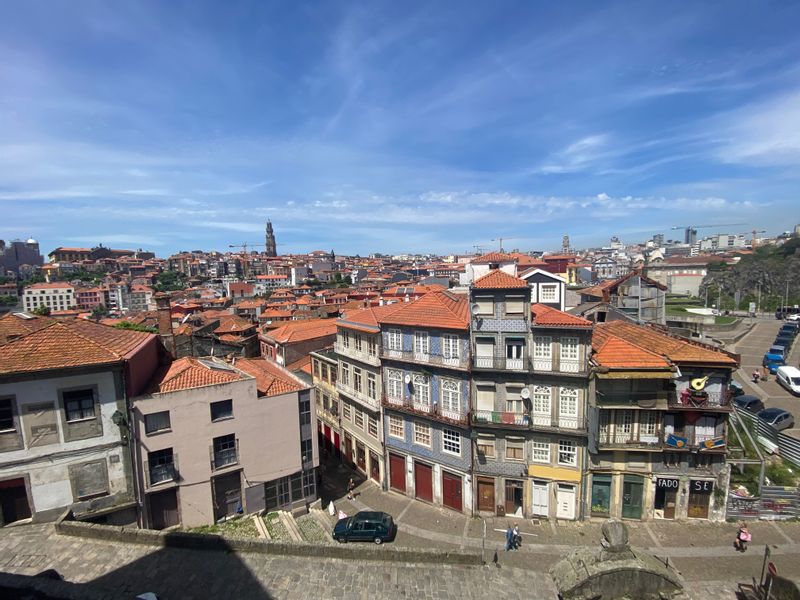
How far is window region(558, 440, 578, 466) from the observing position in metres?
23.2

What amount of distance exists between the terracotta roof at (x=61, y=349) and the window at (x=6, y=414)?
148 cm

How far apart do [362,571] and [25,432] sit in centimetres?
1675

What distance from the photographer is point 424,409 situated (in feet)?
86.7

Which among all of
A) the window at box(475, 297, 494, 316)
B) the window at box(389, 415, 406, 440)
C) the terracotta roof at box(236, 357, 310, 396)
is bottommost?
the window at box(389, 415, 406, 440)

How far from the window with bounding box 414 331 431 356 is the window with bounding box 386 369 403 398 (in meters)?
2.45

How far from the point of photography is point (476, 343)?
79.2ft

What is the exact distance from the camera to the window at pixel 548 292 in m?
37.1

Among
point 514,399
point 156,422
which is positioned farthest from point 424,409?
point 156,422

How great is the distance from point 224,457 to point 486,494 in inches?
621

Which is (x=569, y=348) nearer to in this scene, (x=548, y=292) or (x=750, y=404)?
(x=548, y=292)

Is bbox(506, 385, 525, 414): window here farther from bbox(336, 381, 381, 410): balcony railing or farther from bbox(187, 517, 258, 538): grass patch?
bbox(187, 517, 258, 538): grass patch

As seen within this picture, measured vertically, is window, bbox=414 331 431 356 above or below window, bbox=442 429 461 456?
above

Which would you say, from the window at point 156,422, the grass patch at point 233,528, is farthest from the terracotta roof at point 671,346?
the window at point 156,422

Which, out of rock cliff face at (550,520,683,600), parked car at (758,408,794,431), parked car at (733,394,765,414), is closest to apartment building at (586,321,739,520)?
parked car at (758,408,794,431)
